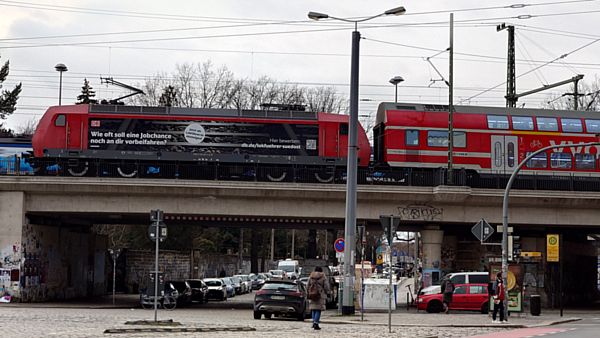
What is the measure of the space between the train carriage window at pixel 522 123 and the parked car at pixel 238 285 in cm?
2630

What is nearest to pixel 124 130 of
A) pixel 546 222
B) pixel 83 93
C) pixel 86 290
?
pixel 86 290

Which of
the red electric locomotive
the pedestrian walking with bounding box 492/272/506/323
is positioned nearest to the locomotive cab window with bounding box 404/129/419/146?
the red electric locomotive

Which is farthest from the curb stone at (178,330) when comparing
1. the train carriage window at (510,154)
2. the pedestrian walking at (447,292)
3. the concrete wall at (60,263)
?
the train carriage window at (510,154)

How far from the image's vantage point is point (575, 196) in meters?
42.5

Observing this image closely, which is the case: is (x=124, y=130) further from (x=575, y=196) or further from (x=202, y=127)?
(x=575, y=196)

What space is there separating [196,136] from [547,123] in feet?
55.1

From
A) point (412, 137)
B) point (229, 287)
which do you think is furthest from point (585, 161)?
point (229, 287)

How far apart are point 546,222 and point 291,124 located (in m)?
12.8

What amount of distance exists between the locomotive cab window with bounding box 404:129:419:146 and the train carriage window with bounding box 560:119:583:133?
719cm

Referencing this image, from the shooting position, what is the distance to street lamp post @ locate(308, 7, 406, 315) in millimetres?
31625

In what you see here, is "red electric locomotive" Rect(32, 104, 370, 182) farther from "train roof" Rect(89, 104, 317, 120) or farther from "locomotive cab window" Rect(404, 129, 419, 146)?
"locomotive cab window" Rect(404, 129, 419, 146)

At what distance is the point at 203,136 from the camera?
145 ft

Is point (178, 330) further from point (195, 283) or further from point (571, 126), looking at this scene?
point (571, 126)


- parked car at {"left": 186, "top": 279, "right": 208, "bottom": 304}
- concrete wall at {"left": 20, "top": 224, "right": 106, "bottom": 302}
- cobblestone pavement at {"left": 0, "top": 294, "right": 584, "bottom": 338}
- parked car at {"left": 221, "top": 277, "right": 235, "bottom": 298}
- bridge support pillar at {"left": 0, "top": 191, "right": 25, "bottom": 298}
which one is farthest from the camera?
parked car at {"left": 221, "top": 277, "right": 235, "bottom": 298}
